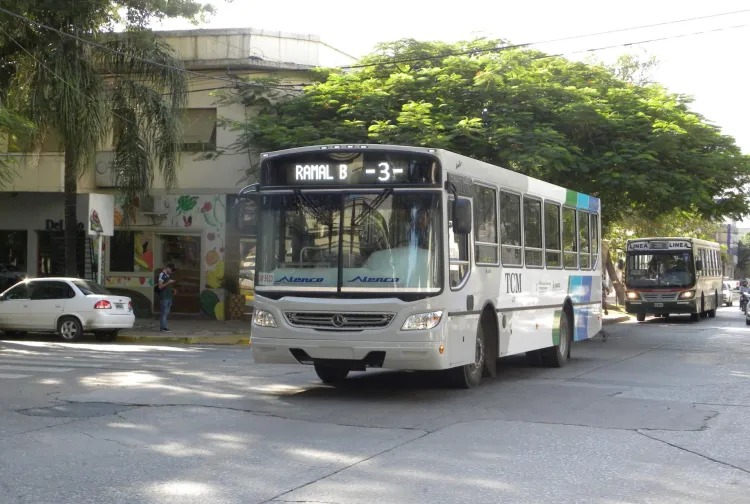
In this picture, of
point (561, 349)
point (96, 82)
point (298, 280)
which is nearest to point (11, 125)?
point (96, 82)

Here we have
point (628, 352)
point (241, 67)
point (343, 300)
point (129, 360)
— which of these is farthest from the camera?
point (241, 67)

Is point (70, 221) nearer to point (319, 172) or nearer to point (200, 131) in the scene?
point (200, 131)

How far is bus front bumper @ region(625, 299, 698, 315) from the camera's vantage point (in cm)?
3444

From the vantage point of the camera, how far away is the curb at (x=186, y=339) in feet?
75.0

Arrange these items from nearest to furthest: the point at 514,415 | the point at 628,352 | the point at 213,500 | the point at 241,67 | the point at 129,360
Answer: the point at 213,500 < the point at 514,415 < the point at 129,360 < the point at 628,352 < the point at 241,67

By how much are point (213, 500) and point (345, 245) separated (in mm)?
5128

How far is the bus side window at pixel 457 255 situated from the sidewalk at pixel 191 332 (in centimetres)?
1186

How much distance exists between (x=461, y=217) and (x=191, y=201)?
19.9 metres

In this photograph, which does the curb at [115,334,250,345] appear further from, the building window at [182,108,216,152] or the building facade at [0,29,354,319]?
the building window at [182,108,216,152]

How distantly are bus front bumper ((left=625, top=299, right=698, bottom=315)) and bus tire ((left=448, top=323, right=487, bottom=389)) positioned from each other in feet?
76.2

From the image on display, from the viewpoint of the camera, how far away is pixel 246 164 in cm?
2923

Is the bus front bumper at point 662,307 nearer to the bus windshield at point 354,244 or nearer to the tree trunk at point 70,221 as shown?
the tree trunk at point 70,221

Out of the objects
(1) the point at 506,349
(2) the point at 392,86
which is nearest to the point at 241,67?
(2) the point at 392,86

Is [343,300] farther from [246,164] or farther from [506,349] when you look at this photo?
[246,164]
